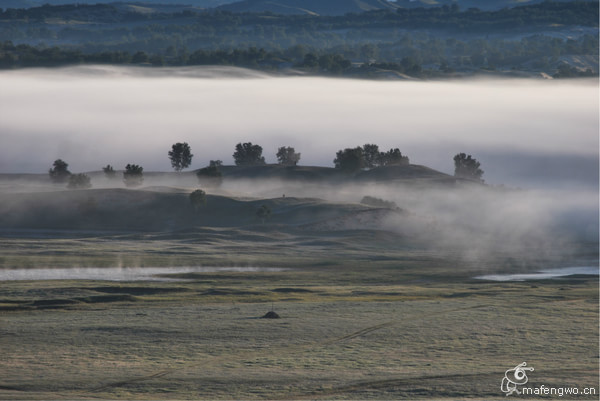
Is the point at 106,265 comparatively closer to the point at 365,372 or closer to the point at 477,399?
the point at 365,372

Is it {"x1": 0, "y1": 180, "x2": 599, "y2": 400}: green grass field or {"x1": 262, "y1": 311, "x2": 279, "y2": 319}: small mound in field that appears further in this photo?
{"x1": 262, "y1": 311, "x2": 279, "y2": 319}: small mound in field

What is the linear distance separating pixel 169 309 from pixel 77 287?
23809 mm

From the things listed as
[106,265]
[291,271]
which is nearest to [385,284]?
[291,271]

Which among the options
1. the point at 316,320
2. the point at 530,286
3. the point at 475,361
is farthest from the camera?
the point at 530,286

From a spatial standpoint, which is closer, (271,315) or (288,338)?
(288,338)

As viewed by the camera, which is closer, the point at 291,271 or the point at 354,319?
the point at 354,319

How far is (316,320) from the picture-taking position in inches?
3322

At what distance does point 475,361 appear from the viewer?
6756cm

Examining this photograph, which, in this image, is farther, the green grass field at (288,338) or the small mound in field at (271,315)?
the small mound in field at (271,315)

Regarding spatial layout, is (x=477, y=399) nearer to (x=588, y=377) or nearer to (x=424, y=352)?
(x=588, y=377)

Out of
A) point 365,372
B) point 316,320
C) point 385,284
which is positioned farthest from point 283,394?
point 385,284

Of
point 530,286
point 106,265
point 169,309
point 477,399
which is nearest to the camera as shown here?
point 477,399

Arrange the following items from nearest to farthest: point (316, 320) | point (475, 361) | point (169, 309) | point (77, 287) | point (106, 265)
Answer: point (475, 361)
point (316, 320)
point (169, 309)
point (77, 287)
point (106, 265)

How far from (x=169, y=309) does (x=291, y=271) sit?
187ft
